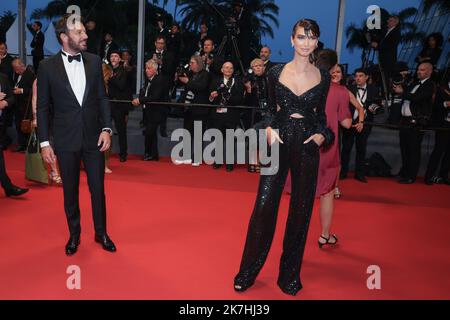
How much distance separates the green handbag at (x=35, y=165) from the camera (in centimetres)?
506

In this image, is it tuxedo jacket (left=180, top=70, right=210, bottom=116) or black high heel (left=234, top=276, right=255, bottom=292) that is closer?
black high heel (left=234, top=276, right=255, bottom=292)

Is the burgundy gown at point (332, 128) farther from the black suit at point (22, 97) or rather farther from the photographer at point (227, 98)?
the black suit at point (22, 97)

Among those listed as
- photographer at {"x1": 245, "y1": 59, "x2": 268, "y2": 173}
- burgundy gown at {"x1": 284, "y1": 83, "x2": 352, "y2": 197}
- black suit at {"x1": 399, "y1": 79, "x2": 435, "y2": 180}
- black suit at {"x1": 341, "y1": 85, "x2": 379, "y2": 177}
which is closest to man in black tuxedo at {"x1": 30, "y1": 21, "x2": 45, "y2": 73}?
photographer at {"x1": 245, "y1": 59, "x2": 268, "y2": 173}

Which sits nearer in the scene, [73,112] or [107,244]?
[73,112]

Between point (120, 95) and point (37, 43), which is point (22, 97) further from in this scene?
point (37, 43)

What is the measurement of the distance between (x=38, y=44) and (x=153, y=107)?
473cm

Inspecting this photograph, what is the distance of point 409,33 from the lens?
9266mm

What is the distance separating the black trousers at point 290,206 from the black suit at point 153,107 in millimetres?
4620

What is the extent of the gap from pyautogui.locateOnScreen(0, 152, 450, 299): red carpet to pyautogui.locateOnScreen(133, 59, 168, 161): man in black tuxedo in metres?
1.55

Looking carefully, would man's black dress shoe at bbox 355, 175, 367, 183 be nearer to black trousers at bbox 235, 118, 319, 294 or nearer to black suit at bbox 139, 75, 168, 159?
black suit at bbox 139, 75, 168, 159

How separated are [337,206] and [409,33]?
6.00m

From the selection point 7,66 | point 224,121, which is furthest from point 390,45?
point 7,66

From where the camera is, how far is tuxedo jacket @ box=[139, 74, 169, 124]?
6910 mm

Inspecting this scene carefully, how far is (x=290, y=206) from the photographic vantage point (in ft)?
8.85
